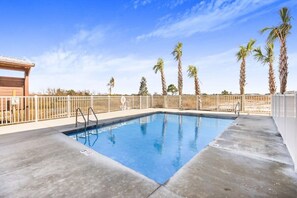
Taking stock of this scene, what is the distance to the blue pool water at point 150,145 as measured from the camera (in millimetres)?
3807

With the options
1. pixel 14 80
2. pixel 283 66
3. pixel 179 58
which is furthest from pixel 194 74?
pixel 14 80

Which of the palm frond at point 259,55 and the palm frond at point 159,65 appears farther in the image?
the palm frond at point 159,65

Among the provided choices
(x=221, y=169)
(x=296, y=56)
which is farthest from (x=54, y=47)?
(x=296, y=56)

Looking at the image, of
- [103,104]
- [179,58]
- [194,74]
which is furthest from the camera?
[179,58]


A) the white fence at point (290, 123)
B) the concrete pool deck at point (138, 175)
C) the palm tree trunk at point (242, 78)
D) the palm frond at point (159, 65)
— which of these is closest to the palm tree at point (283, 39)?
the palm tree trunk at point (242, 78)

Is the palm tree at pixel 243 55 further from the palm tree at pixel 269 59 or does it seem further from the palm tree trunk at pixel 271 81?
the palm tree trunk at pixel 271 81

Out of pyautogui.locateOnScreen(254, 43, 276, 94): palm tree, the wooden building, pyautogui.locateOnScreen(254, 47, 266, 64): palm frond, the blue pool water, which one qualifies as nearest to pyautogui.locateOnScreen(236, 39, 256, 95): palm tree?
pyautogui.locateOnScreen(254, 47, 266, 64): palm frond

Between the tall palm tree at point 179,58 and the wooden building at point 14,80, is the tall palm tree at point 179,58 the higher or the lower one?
the higher one

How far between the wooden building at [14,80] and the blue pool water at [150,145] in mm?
5145

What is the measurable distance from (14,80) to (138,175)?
29.9 feet

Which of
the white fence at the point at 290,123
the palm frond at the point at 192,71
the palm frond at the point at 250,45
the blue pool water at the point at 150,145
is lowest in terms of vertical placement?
the blue pool water at the point at 150,145

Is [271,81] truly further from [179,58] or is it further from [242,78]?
[179,58]

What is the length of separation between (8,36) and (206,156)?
1425cm

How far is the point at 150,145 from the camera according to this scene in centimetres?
548
